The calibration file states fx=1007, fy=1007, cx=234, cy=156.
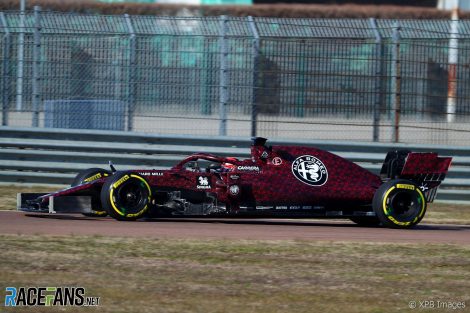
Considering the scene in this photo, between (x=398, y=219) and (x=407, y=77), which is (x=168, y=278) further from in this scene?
(x=407, y=77)

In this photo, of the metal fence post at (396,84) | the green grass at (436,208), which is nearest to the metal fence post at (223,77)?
the metal fence post at (396,84)

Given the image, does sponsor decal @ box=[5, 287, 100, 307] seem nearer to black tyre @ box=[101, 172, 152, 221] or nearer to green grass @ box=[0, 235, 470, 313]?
green grass @ box=[0, 235, 470, 313]

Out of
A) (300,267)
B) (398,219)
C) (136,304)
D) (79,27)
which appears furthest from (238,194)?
(79,27)

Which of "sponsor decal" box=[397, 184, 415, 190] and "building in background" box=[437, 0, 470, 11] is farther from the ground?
"building in background" box=[437, 0, 470, 11]

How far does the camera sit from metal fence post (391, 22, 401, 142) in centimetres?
1612

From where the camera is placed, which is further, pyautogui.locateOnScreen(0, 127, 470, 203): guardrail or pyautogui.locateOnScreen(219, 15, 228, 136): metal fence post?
pyautogui.locateOnScreen(219, 15, 228, 136): metal fence post

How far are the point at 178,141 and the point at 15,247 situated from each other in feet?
21.7

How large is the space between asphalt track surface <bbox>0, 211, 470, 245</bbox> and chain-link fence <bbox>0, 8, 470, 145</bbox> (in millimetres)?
3456

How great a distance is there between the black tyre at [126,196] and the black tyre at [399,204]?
2820 mm

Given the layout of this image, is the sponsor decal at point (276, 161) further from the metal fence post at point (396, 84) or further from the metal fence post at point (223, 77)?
→ the metal fence post at point (396, 84)

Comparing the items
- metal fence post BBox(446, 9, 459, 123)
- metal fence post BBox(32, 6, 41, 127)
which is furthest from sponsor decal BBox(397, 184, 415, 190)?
metal fence post BBox(32, 6, 41, 127)

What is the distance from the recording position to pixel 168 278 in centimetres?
846

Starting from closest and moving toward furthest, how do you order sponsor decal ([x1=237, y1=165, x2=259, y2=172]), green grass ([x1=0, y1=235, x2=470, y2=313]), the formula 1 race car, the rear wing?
green grass ([x1=0, y1=235, x2=470, y2=313]), the formula 1 race car, sponsor decal ([x1=237, y1=165, x2=259, y2=172]), the rear wing

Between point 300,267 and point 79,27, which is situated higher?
point 79,27
